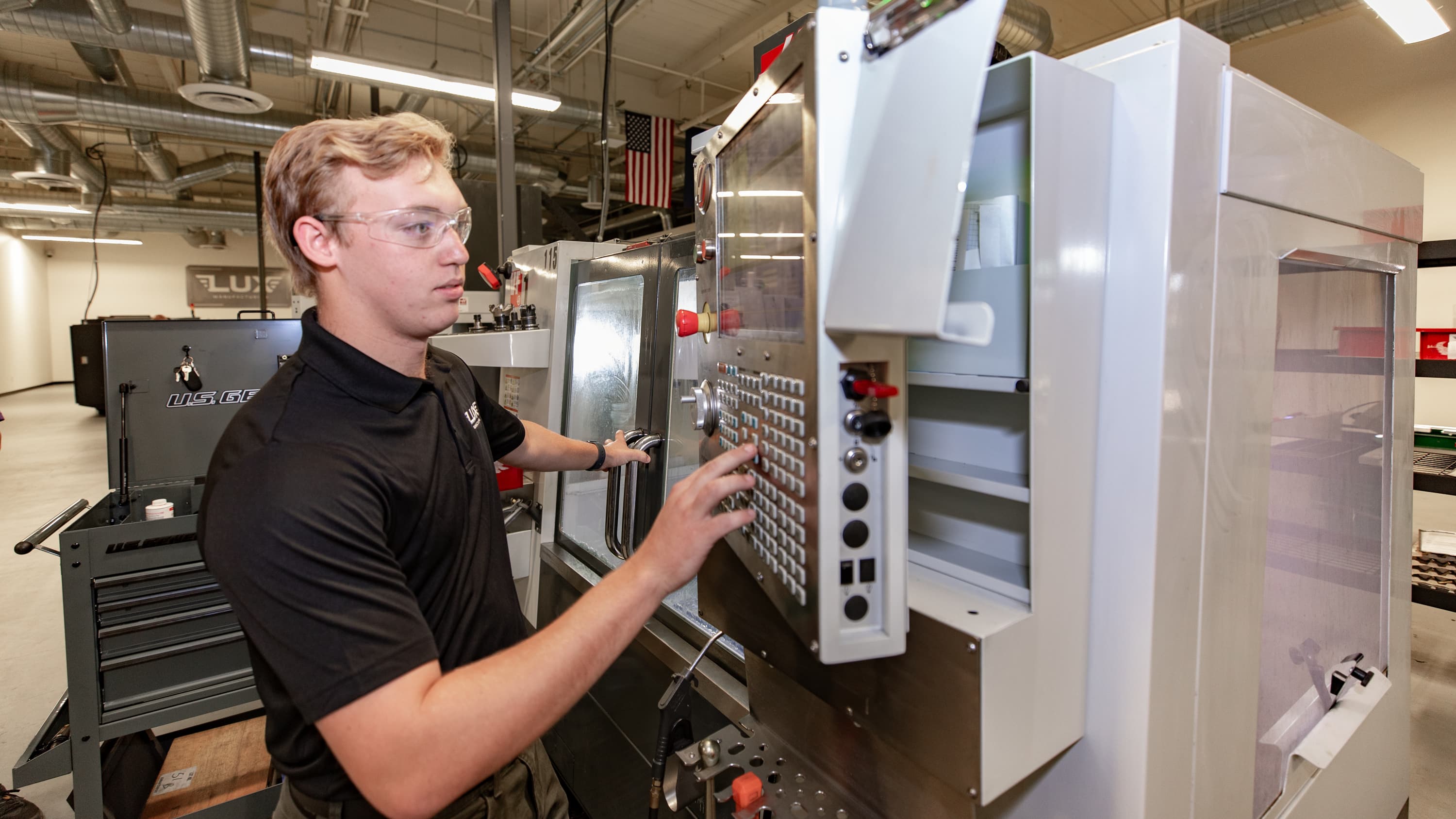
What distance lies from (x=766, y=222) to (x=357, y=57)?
421 centimetres

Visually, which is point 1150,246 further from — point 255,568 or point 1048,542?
point 255,568

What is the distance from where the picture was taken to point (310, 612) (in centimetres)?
77

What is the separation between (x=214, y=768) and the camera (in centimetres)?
241

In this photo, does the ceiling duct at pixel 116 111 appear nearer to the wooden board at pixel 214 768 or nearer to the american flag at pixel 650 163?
the american flag at pixel 650 163

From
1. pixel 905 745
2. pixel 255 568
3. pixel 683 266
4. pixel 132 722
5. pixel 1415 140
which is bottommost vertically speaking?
pixel 132 722

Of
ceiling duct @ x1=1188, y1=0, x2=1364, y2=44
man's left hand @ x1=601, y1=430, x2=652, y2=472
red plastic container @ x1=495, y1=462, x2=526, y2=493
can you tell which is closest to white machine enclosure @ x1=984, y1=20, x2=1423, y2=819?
man's left hand @ x1=601, y1=430, x2=652, y2=472

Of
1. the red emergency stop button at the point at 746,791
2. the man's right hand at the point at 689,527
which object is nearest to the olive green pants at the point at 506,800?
the red emergency stop button at the point at 746,791

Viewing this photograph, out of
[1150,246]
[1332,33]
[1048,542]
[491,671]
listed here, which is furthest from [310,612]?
[1332,33]

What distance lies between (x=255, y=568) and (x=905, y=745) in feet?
2.60

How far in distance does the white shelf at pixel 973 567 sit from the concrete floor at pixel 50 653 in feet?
7.68

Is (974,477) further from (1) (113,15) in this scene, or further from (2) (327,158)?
(1) (113,15)

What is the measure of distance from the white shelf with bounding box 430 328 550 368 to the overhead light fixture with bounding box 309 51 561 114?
2293 mm

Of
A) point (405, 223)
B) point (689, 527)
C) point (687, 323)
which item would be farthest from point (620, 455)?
point (689, 527)

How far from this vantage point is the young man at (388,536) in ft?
2.46
